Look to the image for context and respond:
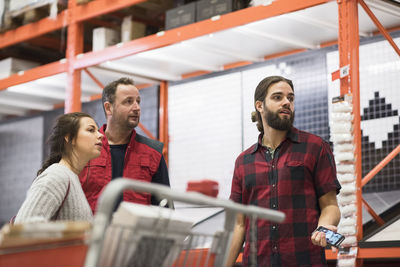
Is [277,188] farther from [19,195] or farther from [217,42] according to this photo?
[19,195]

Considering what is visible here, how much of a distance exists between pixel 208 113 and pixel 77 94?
62.4 inches

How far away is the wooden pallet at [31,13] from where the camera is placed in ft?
24.1

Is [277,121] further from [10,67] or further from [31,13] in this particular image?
[10,67]

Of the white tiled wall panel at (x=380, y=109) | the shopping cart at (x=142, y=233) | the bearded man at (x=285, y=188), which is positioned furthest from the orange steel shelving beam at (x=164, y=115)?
the shopping cart at (x=142, y=233)

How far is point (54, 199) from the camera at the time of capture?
230 centimetres

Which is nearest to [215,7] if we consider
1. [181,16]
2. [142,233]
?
[181,16]

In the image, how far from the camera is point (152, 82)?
301 inches

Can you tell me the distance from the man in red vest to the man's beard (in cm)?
89

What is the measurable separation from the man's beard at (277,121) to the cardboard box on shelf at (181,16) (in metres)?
3.20

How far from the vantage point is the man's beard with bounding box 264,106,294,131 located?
3.05 metres

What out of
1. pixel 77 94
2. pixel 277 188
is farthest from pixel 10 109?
pixel 277 188

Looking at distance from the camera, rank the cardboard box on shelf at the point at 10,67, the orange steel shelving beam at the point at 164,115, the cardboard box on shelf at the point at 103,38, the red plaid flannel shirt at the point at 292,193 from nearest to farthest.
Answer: the red plaid flannel shirt at the point at 292,193
the cardboard box on shelf at the point at 103,38
the orange steel shelving beam at the point at 164,115
the cardboard box on shelf at the point at 10,67

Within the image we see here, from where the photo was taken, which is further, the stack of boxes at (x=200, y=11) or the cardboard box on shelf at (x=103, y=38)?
the cardboard box on shelf at (x=103, y=38)

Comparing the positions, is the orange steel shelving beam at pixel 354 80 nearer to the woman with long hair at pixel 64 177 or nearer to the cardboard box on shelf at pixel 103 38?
the woman with long hair at pixel 64 177
